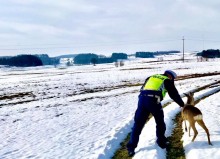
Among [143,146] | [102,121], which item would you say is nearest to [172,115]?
[102,121]

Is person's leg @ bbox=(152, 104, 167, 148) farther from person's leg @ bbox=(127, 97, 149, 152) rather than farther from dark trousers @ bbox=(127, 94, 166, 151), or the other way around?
person's leg @ bbox=(127, 97, 149, 152)

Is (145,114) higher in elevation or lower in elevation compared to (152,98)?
lower

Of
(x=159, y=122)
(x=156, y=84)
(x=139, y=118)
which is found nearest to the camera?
(x=156, y=84)

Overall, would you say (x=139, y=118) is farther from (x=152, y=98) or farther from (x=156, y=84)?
(x=156, y=84)

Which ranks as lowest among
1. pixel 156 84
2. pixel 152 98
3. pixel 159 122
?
pixel 159 122

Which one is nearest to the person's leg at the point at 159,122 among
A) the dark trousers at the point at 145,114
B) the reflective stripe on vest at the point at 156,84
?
the dark trousers at the point at 145,114

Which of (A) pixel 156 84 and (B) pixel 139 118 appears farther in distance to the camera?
(B) pixel 139 118

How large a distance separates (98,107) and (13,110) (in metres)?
6.11

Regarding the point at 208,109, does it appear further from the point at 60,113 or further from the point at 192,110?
A: the point at 60,113

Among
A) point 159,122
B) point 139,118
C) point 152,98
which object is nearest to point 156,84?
point 152,98

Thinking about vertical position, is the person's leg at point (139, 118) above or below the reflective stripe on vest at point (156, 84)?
below

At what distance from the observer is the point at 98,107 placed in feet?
71.8

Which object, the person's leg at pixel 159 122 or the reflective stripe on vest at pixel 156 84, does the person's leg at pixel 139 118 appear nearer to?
the person's leg at pixel 159 122

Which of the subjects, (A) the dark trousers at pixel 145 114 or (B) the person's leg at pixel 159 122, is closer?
(A) the dark trousers at pixel 145 114
